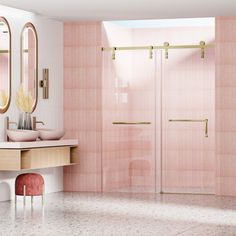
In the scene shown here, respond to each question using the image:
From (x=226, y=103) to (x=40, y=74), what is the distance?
2554mm

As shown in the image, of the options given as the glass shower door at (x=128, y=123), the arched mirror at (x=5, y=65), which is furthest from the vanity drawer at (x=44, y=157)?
the glass shower door at (x=128, y=123)

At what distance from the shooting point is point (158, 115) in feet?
33.9

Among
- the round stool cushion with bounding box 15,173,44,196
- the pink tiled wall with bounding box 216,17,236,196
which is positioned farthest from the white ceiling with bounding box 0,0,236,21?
the round stool cushion with bounding box 15,173,44,196

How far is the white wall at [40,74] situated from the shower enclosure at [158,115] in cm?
65

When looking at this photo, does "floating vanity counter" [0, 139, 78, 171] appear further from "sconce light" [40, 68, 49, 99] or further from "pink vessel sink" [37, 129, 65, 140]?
"sconce light" [40, 68, 49, 99]

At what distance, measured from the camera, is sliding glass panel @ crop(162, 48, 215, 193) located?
10.1 metres

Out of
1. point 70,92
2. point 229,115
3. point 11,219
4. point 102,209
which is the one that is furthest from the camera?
point 70,92

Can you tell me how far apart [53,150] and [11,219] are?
6.19ft

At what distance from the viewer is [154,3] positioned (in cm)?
895

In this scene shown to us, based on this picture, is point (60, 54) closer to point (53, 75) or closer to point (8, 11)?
point (53, 75)

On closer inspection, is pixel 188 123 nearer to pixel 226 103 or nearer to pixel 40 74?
pixel 226 103

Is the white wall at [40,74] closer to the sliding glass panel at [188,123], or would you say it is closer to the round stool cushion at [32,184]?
the round stool cushion at [32,184]

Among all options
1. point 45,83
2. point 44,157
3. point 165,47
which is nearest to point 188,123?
point 165,47

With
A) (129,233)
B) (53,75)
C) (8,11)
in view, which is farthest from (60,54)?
(129,233)
